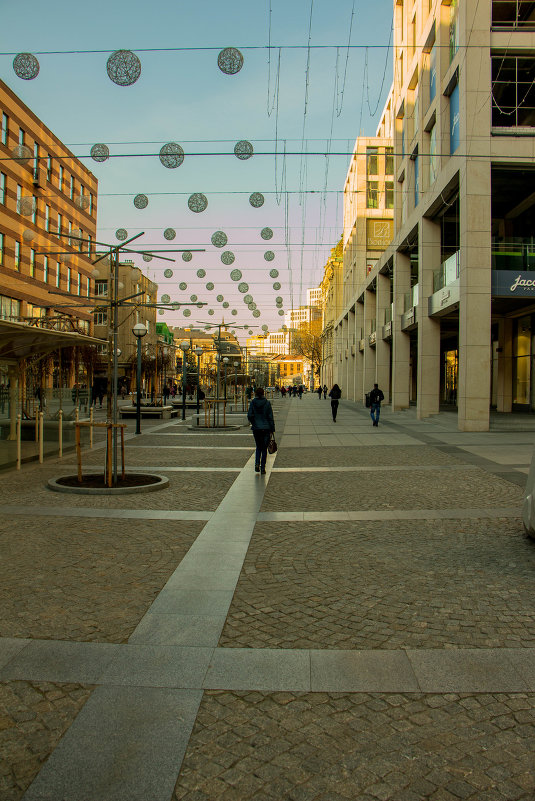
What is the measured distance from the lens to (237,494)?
33.1ft

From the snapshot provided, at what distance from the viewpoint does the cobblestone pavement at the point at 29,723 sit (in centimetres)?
284

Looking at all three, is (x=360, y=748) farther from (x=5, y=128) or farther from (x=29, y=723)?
(x=5, y=128)

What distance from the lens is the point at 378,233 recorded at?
Result: 5294 centimetres

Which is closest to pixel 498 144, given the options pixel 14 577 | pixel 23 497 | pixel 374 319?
pixel 23 497

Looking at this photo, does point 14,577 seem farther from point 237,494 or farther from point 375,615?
point 237,494

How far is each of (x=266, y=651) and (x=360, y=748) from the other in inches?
47.2

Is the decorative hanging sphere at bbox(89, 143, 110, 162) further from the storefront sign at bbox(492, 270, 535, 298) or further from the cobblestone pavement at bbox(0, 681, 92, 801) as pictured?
the storefront sign at bbox(492, 270, 535, 298)

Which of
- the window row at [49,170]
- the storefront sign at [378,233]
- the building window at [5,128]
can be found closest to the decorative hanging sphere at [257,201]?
the window row at [49,170]

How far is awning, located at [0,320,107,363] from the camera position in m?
12.5

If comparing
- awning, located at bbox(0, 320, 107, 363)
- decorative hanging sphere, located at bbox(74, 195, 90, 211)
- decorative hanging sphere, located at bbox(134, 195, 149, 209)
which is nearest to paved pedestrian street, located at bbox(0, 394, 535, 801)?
awning, located at bbox(0, 320, 107, 363)

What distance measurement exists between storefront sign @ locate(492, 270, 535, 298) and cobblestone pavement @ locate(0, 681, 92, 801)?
21488mm

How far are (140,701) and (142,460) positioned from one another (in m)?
11.4

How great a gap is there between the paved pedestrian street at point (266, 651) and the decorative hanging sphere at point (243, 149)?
7583mm

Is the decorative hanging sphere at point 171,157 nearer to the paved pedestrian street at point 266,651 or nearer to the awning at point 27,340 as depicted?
the awning at point 27,340
